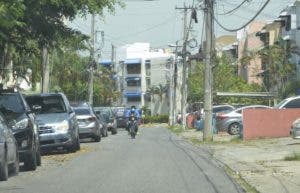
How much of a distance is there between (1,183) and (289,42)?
2482 inches

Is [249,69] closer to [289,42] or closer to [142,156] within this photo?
[289,42]

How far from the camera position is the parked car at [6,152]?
14.8m

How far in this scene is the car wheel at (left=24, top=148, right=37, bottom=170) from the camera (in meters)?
17.9

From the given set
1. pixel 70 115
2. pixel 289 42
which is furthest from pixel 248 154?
pixel 289 42

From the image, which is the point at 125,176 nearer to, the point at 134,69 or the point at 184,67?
the point at 184,67

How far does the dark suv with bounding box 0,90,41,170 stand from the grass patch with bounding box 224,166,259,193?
446 centimetres

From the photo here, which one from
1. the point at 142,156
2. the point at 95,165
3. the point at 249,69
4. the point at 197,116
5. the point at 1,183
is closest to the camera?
the point at 1,183

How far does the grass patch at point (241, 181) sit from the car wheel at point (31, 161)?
439cm

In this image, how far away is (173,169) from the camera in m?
18.0

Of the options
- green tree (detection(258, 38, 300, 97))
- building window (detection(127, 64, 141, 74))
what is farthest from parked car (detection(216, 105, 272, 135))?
building window (detection(127, 64, 141, 74))

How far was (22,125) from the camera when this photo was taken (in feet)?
58.7

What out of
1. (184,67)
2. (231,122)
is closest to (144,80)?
(184,67)

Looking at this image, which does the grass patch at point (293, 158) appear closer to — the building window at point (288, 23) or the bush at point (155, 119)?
the building window at point (288, 23)

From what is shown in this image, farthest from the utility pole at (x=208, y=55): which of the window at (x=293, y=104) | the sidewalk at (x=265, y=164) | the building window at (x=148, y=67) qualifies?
the building window at (x=148, y=67)
